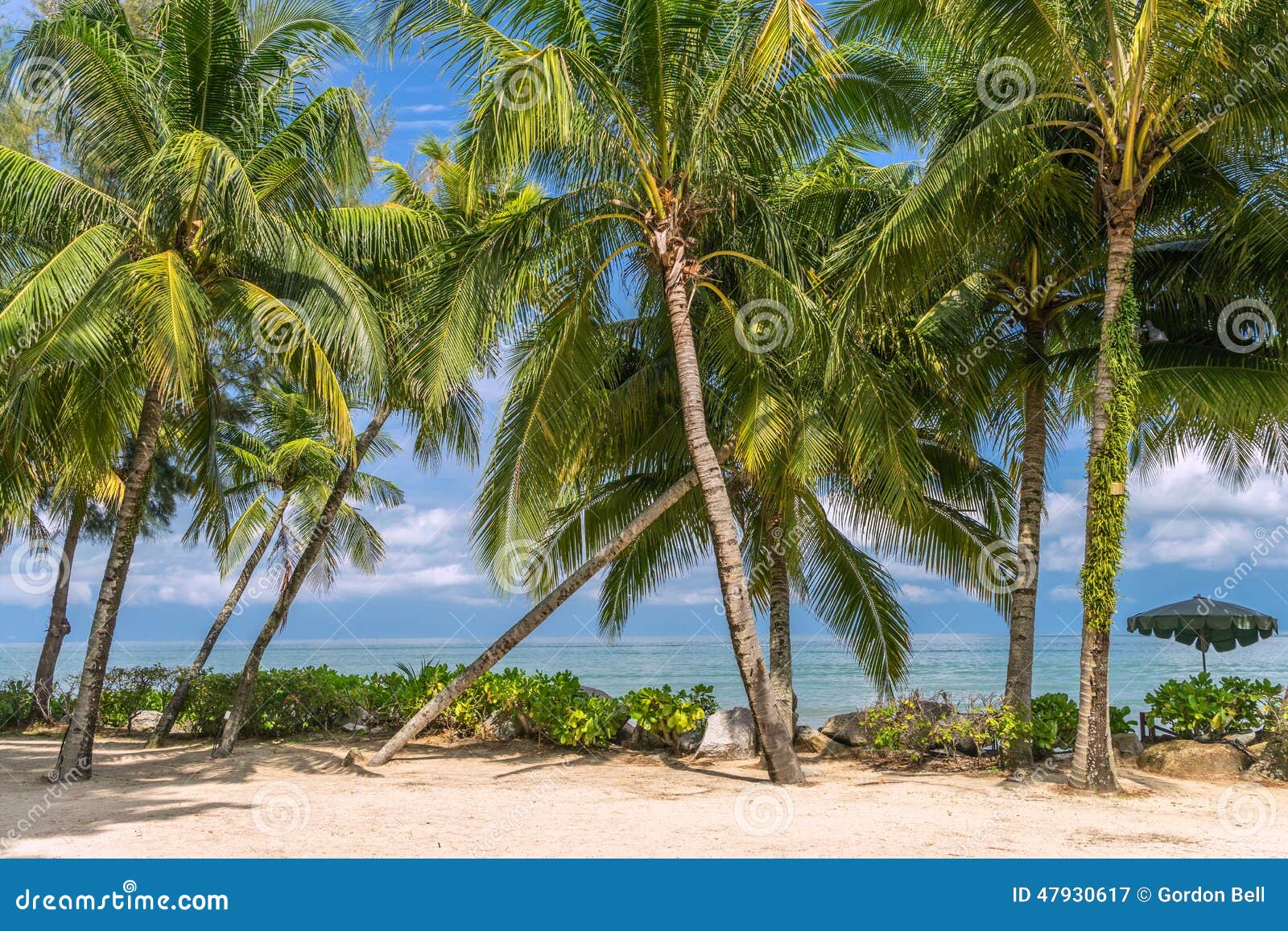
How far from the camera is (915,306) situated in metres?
12.8

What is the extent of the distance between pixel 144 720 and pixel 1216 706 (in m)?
16.1

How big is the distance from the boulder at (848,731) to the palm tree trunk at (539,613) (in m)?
3.88

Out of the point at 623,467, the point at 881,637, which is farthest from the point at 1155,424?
the point at 623,467

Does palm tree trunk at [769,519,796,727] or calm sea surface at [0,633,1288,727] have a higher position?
palm tree trunk at [769,519,796,727]

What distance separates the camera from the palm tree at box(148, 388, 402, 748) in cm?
1488

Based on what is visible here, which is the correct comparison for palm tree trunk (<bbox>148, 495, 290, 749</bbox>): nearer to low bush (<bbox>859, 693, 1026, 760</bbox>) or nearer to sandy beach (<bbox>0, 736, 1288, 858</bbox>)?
sandy beach (<bbox>0, 736, 1288, 858</bbox>)

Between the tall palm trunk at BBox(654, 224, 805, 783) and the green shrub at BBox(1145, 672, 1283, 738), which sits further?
the green shrub at BBox(1145, 672, 1283, 738)

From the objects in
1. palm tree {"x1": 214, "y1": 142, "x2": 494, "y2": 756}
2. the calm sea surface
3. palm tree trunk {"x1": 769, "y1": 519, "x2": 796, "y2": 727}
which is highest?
palm tree {"x1": 214, "y1": 142, "x2": 494, "y2": 756}

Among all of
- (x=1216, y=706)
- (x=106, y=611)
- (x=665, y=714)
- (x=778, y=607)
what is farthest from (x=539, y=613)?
(x=1216, y=706)

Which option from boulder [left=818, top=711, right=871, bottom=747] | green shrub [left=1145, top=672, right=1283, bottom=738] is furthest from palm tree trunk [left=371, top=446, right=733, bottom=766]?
green shrub [left=1145, top=672, right=1283, bottom=738]

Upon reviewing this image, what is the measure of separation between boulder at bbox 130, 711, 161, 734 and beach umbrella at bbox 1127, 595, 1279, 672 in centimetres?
1567

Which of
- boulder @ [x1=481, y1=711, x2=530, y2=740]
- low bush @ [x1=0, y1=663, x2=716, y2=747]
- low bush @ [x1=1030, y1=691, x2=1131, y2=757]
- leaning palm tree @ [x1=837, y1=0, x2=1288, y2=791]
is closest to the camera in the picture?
leaning palm tree @ [x1=837, y1=0, x2=1288, y2=791]

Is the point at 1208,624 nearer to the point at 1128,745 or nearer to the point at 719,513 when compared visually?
the point at 1128,745

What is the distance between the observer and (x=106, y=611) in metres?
10.8
